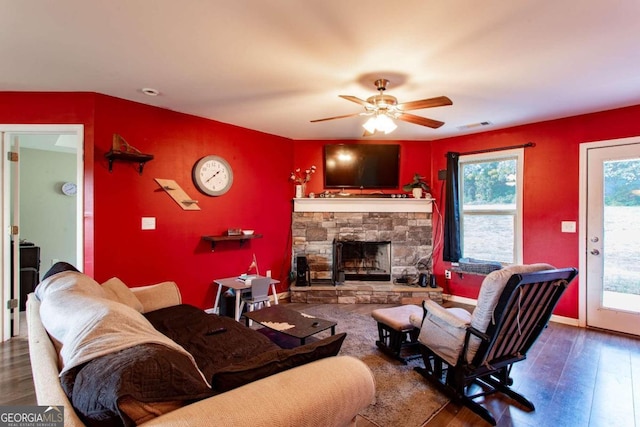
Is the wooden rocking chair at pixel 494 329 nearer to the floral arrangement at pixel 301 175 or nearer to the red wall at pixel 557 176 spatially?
the red wall at pixel 557 176

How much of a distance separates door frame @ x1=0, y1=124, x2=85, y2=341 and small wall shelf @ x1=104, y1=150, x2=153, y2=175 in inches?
9.7

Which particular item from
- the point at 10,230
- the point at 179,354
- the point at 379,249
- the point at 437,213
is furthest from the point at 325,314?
the point at 10,230

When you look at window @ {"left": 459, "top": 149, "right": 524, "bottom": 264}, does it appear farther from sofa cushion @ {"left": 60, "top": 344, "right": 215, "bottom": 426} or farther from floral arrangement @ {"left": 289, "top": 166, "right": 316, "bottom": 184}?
sofa cushion @ {"left": 60, "top": 344, "right": 215, "bottom": 426}

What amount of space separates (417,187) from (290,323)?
10.1 ft

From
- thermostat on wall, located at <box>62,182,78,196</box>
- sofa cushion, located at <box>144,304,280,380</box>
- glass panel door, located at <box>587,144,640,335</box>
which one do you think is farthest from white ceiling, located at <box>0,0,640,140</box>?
thermostat on wall, located at <box>62,182,78,196</box>

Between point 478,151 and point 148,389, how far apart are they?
462 cm

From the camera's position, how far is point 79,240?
300 centimetres

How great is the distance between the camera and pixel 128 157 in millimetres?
3078

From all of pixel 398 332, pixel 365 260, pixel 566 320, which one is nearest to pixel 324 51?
pixel 398 332

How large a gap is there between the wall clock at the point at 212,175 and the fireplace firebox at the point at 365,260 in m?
1.94

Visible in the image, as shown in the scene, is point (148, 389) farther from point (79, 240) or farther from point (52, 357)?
point (79, 240)

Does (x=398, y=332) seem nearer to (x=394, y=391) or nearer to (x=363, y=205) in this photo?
(x=394, y=391)

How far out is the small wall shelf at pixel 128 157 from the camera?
296 cm

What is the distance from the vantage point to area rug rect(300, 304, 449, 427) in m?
1.96
